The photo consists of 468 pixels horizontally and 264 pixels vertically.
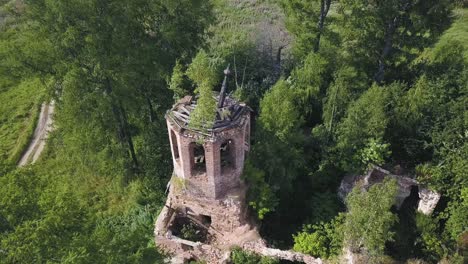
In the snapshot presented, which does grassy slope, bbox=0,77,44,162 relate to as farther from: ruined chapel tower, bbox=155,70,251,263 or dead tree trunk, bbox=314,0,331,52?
dead tree trunk, bbox=314,0,331,52

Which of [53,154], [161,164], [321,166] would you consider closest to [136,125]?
[161,164]

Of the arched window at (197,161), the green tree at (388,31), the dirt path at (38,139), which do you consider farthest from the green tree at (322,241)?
the dirt path at (38,139)

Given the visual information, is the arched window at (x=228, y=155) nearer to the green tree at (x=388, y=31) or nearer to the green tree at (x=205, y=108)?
the green tree at (x=205, y=108)

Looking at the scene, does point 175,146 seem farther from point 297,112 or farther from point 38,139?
point 38,139

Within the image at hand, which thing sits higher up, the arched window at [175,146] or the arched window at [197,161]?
the arched window at [175,146]

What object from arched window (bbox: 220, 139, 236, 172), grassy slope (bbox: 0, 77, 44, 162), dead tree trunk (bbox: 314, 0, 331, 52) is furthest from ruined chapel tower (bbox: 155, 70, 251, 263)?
grassy slope (bbox: 0, 77, 44, 162)

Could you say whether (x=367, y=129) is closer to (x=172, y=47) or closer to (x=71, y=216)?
(x=172, y=47)
